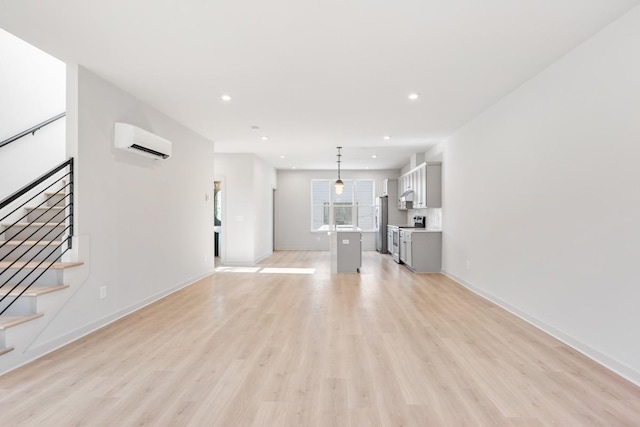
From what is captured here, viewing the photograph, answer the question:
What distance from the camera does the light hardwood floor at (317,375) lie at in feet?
6.08

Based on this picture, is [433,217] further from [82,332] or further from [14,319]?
[14,319]

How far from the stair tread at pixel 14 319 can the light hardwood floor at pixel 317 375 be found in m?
0.36

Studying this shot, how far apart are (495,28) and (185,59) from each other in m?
2.74

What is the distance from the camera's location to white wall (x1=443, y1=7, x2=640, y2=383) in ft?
7.66

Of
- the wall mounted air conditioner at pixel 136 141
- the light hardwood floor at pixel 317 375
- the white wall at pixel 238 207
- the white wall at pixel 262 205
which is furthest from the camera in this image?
the white wall at pixel 262 205

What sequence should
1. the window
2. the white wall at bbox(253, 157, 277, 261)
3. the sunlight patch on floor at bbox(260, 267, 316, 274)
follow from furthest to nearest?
the window
the white wall at bbox(253, 157, 277, 261)
the sunlight patch on floor at bbox(260, 267, 316, 274)

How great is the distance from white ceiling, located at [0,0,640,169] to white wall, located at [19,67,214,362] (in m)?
0.33

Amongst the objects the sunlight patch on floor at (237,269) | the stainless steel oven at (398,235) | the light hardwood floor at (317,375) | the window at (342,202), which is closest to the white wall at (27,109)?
the light hardwood floor at (317,375)

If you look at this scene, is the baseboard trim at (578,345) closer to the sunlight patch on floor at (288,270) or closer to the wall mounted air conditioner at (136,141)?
the sunlight patch on floor at (288,270)

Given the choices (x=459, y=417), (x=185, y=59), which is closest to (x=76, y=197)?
(x=185, y=59)

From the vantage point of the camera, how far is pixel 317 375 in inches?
91.3

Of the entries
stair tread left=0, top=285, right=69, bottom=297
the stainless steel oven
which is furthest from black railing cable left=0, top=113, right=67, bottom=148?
the stainless steel oven

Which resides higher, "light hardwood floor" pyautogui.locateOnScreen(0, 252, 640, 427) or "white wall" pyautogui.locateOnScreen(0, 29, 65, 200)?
"white wall" pyautogui.locateOnScreen(0, 29, 65, 200)

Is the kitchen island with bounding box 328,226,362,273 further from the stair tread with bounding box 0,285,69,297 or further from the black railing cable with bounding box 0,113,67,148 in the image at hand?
the black railing cable with bounding box 0,113,67,148
